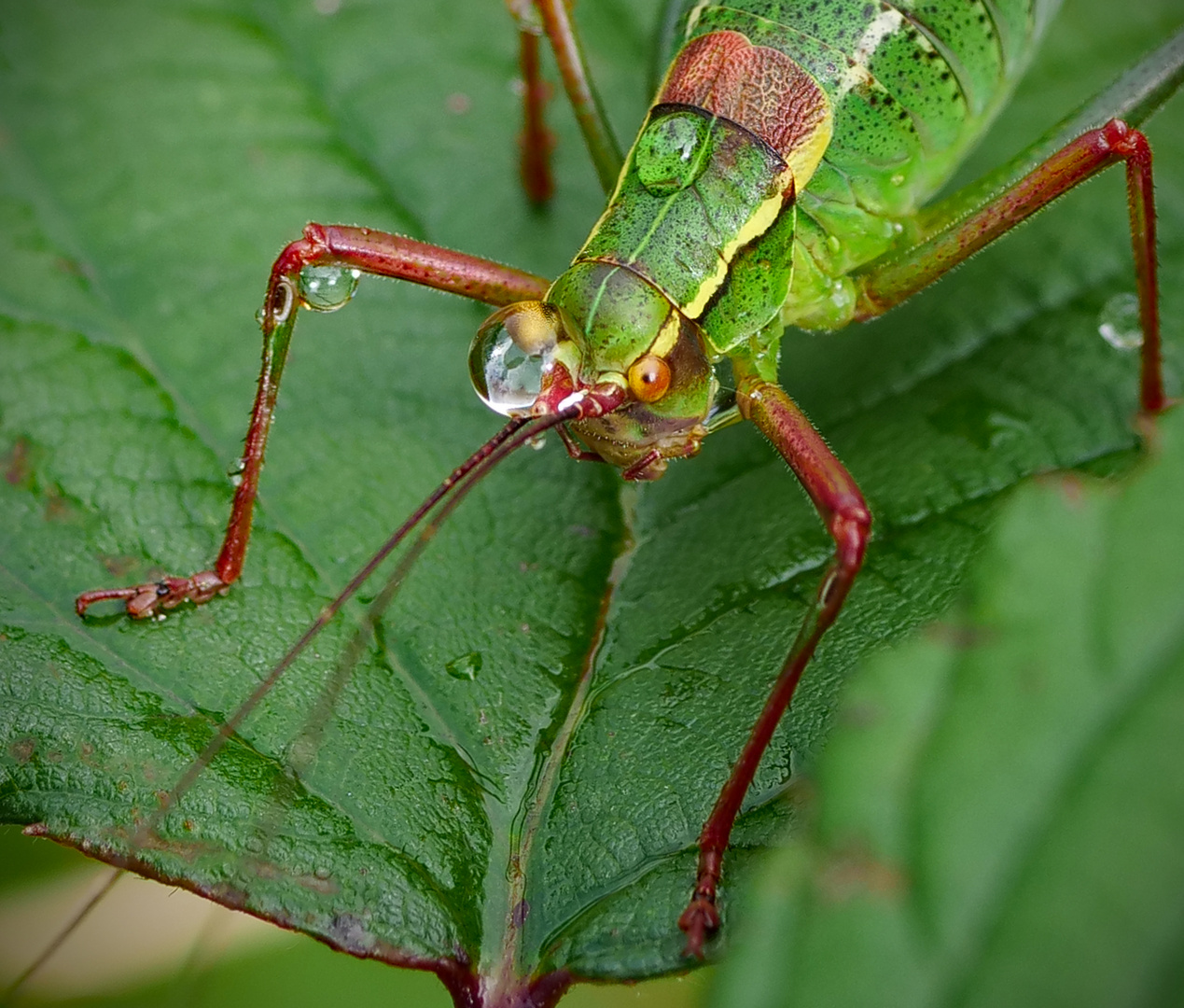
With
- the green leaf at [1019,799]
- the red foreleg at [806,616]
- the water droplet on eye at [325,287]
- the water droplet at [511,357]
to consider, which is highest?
the water droplet on eye at [325,287]

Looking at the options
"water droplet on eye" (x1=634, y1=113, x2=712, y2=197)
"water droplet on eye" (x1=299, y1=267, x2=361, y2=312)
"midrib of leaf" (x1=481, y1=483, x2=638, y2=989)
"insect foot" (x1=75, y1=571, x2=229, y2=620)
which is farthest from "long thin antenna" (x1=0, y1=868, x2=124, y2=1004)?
"water droplet on eye" (x1=634, y1=113, x2=712, y2=197)

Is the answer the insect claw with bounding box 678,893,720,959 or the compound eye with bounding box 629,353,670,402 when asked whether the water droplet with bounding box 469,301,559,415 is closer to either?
the compound eye with bounding box 629,353,670,402

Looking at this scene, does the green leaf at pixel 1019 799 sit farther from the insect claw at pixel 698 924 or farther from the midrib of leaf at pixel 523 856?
the midrib of leaf at pixel 523 856

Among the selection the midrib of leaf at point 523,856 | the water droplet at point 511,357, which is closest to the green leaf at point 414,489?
the midrib of leaf at point 523,856

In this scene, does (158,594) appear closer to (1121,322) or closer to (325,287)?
(325,287)

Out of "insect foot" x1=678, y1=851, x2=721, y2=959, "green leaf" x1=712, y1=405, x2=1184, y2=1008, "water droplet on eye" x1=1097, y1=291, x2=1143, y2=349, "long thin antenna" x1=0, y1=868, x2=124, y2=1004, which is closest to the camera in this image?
"green leaf" x1=712, y1=405, x2=1184, y2=1008

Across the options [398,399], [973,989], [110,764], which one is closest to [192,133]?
[398,399]
